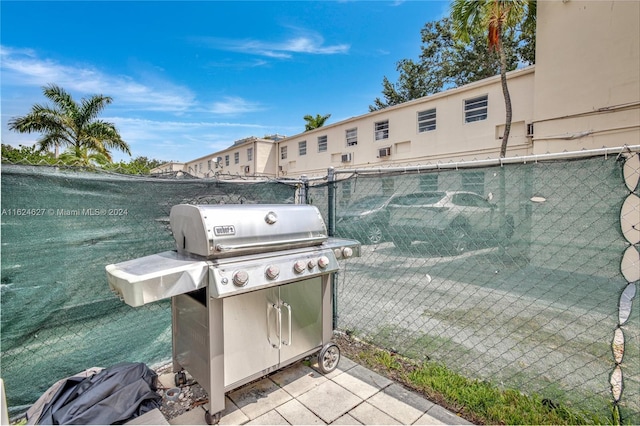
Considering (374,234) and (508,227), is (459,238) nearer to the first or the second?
(508,227)

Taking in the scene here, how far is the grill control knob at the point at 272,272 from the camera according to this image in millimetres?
1876

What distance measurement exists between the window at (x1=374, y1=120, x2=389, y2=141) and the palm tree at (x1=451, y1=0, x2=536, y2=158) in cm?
444

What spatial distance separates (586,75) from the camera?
702cm

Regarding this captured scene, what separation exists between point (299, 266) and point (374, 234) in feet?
3.76

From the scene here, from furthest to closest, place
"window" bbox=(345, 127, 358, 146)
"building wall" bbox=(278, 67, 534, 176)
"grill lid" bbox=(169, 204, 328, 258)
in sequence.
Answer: "window" bbox=(345, 127, 358, 146)
"building wall" bbox=(278, 67, 534, 176)
"grill lid" bbox=(169, 204, 328, 258)

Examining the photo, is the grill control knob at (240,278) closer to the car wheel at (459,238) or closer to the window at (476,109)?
the car wheel at (459,238)

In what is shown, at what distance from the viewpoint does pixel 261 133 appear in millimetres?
23328

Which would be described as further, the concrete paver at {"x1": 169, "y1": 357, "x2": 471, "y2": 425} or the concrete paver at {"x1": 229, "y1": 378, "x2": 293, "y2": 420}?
the concrete paver at {"x1": 229, "y1": 378, "x2": 293, "y2": 420}

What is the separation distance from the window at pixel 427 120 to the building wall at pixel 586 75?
11.3 ft

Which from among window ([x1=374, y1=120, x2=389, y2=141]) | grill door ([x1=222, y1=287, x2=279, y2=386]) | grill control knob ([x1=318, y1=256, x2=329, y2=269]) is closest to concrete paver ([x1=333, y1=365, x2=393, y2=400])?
grill door ([x1=222, y1=287, x2=279, y2=386])

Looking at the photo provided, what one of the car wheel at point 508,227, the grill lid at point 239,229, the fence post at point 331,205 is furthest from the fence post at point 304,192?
the car wheel at point 508,227

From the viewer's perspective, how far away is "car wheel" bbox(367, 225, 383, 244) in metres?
2.94

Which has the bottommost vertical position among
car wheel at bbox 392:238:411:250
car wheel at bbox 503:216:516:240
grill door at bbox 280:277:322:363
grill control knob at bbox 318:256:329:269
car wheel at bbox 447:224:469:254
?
grill door at bbox 280:277:322:363

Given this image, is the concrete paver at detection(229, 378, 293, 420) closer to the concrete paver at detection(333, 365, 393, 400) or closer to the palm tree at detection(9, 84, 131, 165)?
the concrete paver at detection(333, 365, 393, 400)
